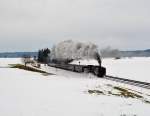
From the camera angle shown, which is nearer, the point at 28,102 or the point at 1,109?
the point at 1,109

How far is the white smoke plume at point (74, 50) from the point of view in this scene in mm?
76025

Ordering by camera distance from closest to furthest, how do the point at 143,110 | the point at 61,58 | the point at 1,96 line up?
the point at 143,110
the point at 1,96
the point at 61,58

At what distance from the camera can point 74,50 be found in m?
92.9

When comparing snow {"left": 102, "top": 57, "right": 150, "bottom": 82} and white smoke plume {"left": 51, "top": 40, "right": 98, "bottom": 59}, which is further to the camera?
white smoke plume {"left": 51, "top": 40, "right": 98, "bottom": 59}

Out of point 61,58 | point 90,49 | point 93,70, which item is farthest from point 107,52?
point 93,70

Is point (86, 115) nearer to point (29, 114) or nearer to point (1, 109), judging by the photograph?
point (29, 114)

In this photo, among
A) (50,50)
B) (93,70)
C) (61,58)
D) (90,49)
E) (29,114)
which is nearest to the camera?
(29,114)

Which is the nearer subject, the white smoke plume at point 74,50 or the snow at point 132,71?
the snow at point 132,71

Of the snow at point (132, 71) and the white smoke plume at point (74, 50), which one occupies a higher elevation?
the white smoke plume at point (74, 50)

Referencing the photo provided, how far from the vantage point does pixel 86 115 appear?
15.0 meters

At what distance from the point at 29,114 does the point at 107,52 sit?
292ft

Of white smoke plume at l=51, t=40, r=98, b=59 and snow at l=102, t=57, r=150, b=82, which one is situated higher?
white smoke plume at l=51, t=40, r=98, b=59

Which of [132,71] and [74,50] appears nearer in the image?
[132,71]

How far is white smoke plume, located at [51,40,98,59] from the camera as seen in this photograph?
7603 cm
